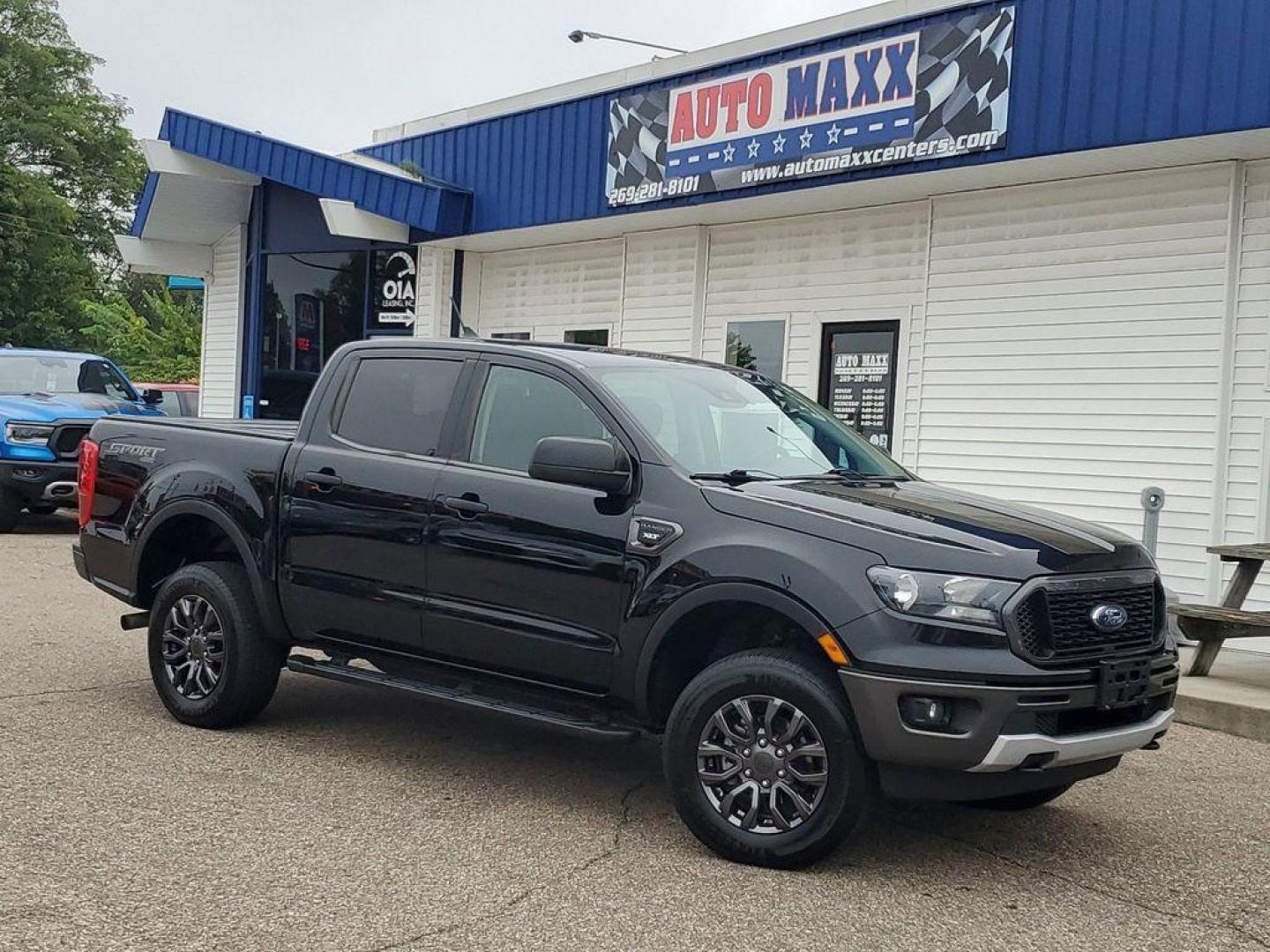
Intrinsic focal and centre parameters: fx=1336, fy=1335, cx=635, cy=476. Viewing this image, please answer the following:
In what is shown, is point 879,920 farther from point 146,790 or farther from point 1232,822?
point 146,790

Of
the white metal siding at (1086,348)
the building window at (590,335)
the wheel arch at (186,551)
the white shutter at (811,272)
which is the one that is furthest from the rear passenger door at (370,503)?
the building window at (590,335)

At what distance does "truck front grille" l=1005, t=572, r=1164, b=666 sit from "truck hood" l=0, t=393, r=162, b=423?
38.6 ft

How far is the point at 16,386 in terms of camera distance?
51.4 feet

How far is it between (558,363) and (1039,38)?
6113 mm

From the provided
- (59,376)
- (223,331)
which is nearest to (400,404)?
(59,376)

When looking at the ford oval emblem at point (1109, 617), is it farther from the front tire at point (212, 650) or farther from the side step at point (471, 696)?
the front tire at point (212, 650)

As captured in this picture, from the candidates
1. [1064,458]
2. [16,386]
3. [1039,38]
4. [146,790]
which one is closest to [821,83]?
[1039,38]

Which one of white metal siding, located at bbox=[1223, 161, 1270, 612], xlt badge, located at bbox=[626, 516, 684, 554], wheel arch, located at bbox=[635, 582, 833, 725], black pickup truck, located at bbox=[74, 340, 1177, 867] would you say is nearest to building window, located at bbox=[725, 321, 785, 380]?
white metal siding, located at bbox=[1223, 161, 1270, 612]

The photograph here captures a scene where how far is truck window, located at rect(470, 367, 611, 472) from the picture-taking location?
5.53m

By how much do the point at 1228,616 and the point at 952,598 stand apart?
4197 mm

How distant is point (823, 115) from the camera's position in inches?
453

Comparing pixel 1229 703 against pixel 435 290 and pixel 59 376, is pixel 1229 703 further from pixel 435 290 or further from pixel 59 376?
pixel 59 376

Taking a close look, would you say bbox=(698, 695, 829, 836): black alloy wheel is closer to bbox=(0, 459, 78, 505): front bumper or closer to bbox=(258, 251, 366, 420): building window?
bbox=(0, 459, 78, 505): front bumper

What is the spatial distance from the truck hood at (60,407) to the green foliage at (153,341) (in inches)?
953
